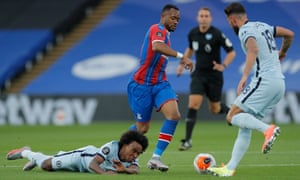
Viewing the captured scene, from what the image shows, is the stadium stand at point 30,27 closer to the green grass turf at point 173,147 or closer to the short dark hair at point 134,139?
the green grass turf at point 173,147

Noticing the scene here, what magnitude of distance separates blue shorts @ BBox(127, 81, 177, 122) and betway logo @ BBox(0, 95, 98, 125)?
1335 cm

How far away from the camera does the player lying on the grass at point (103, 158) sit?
1036 cm

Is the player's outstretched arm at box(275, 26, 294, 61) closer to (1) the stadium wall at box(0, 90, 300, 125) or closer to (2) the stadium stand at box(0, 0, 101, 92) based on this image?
(1) the stadium wall at box(0, 90, 300, 125)

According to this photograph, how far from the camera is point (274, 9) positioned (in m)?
29.4

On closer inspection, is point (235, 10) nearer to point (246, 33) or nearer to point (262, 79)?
point (246, 33)

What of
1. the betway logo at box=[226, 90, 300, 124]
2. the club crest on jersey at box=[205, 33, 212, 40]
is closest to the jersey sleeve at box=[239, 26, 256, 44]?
the club crest on jersey at box=[205, 33, 212, 40]

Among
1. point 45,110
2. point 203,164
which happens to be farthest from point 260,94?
point 45,110

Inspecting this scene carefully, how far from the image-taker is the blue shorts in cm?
1216

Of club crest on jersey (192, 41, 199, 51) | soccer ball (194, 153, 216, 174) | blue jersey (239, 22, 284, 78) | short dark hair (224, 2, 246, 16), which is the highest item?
short dark hair (224, 2, 246, 16)

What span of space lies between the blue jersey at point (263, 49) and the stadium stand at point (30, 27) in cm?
1951

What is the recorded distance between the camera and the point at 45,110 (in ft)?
85.1

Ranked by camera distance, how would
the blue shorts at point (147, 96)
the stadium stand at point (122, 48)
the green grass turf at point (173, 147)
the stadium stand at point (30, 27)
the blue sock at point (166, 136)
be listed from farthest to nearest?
the stadium stand at point (30, 27)
the stadium stand at point (122, 48)
the blue shorts at point (147, 96)
the blue sock at point (166, 136)
the green grass turf at point (173, 147)

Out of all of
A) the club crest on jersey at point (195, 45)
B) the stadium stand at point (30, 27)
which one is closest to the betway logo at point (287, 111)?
the club crest on jersey at point (195, 45)

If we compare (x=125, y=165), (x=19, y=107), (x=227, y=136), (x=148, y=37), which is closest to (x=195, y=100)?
(x=227, y=136)
